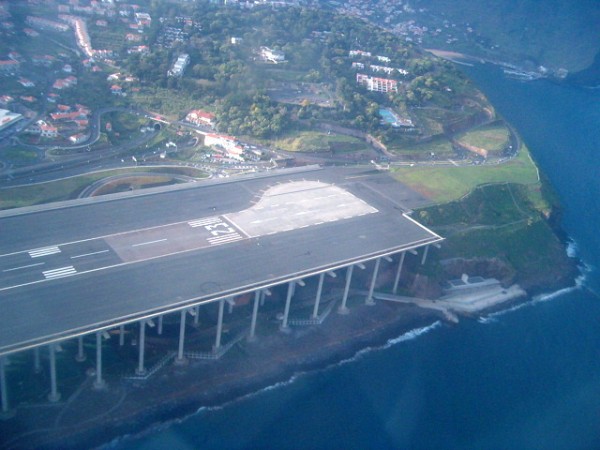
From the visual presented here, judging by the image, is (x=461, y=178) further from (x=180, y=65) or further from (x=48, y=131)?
(x=48, y=131)

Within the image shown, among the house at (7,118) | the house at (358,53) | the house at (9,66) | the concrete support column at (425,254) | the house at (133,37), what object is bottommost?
the concrete support column at (425,254)

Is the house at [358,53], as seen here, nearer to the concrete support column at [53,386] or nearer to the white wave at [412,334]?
the white wave at [412,334]

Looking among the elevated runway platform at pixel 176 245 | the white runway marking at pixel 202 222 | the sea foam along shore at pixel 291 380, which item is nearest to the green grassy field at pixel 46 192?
the elevated runway platform at pixel 176 245

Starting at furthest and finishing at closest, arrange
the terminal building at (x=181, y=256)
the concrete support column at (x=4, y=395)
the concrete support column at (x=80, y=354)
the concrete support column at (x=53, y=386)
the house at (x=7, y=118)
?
the house at (x=7, y=118), the concrete support column at (x=80, y=354), the terminal building at (x=181, y=256), the concrete support column at (x=53, y=386), the concrete support column at (x=4, y=395)

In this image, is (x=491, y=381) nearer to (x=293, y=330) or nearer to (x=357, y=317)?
(x=357, y=317)

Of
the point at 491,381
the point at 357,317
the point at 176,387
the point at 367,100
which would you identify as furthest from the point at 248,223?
the point at 367,100

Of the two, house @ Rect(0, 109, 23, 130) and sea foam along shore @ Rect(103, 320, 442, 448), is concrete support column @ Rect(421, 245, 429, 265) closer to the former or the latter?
sea foam along shore @ Rect(103, 320, 442, 448)
